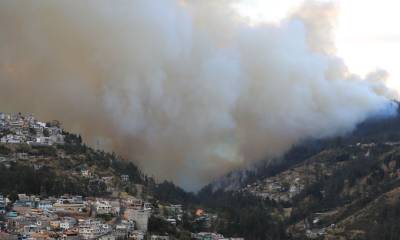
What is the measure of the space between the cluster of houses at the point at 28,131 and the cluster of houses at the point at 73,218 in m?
23.2

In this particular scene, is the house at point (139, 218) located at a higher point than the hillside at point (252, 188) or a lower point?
lower

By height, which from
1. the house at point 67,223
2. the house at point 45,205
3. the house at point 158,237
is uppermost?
the house at point 45,205

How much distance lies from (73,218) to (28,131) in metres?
36.6

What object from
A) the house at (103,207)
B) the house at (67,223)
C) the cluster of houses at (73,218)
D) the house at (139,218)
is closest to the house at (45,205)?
the cluster of houses at (73,218)

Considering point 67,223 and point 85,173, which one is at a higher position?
point 85,173

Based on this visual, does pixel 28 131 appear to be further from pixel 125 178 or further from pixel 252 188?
pixel 252 188

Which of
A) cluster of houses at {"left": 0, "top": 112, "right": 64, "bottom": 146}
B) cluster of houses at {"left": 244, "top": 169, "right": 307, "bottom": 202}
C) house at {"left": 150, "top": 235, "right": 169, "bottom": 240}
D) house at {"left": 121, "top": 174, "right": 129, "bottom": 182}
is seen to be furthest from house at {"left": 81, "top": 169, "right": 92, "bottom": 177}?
cluster of houses at {"left": 244, "top": 169, "right": 307, "bottom": 202}

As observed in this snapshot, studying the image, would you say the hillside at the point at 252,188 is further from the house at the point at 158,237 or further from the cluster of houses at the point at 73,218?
the house at the point at 158,237

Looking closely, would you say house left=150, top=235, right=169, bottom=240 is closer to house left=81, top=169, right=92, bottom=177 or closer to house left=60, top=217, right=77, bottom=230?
house left=60, top=217, right=77, bottom=230

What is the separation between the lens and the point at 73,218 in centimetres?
7606

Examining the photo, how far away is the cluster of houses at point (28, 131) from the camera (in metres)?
105

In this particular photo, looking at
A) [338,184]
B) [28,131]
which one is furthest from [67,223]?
[338,184]

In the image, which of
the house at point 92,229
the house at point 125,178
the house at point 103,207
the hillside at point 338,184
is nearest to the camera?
the house at point 92,229

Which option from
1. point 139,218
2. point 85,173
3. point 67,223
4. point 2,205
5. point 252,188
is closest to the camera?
point 67,223
